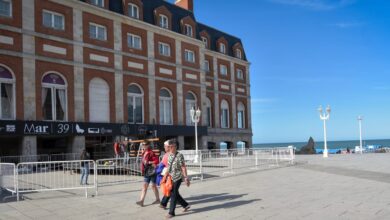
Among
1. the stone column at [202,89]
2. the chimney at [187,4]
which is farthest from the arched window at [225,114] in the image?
the chimney at [187,4]

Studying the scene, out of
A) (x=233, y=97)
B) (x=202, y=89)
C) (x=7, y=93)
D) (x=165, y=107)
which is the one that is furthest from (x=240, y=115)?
(x=7, y=93)

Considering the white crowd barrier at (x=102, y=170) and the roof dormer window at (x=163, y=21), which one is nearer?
the white crowd barrier at (x=102, y=170)

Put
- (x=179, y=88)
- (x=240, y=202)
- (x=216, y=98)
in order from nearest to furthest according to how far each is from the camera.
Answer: (x=240, y=202)
(x=179, y=88)
(x=216, y=98)

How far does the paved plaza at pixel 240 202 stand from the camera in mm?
8883

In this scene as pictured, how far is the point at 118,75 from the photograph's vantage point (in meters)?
31.9

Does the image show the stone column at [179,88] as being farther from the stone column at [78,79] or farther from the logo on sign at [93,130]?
the stone column at [78,79]

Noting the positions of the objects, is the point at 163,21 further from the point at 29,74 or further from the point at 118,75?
the point at 29,74

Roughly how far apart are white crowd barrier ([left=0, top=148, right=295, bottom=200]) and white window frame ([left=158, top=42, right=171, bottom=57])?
54.0 ft

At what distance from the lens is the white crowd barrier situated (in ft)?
40.9

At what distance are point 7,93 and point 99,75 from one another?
7.28 metres

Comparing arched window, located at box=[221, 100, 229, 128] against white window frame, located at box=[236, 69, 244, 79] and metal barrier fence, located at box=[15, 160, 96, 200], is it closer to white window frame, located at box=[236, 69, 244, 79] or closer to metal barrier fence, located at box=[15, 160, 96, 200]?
white window frame, located at box=[236, 69, 244, 79]

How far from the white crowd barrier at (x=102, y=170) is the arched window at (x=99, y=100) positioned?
35.9 ft

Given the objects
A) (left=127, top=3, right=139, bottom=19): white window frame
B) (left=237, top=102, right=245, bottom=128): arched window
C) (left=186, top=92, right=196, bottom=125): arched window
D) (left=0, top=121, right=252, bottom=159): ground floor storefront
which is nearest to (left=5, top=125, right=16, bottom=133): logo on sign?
(left=0, top=121, right=252, bottom=159): ground floor storefront

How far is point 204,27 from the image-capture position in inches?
1828
